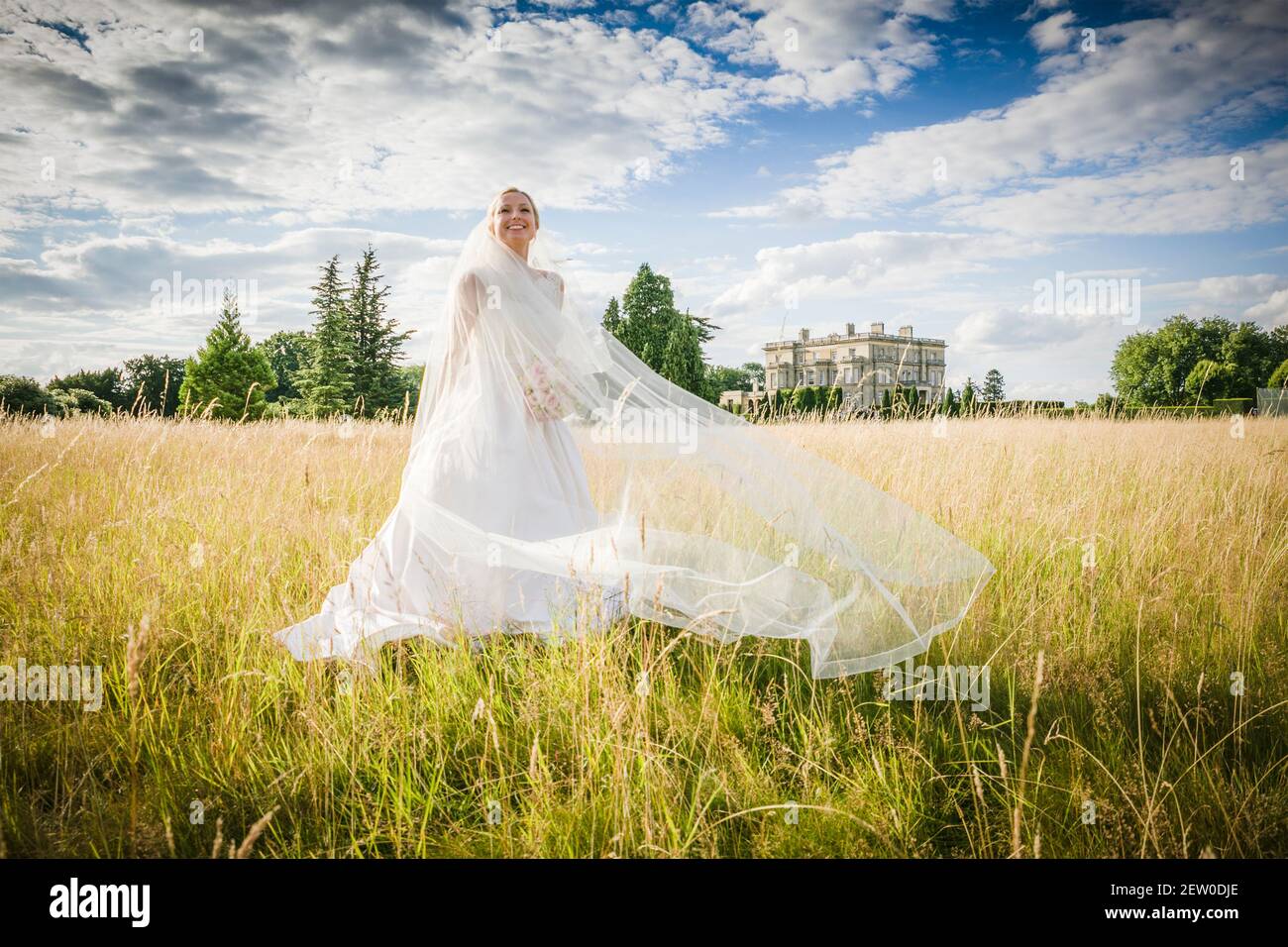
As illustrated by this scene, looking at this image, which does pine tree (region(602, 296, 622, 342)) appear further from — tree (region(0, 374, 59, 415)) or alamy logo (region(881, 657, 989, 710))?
alamy logo (region(881, 657, 989, 710))

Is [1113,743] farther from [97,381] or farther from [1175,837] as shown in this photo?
[97,381]

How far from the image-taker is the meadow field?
167 cm

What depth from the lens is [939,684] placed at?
2.19 m

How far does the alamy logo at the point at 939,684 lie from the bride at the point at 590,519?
0.08 m

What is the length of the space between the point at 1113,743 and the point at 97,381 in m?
37.1

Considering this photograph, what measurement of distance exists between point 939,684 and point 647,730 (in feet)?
3.62

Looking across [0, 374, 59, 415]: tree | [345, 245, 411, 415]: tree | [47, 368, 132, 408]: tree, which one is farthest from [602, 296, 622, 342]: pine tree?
[0, 374, 59, 415]: tree

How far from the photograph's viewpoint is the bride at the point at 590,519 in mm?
2436

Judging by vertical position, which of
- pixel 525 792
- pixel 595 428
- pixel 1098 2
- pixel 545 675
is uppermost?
pixel 1098 2

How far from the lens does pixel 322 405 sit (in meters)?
33.8
